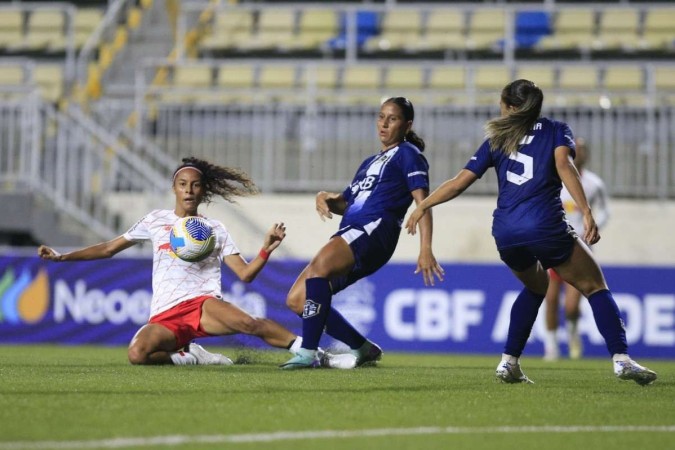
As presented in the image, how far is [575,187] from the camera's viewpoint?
7.42 meters

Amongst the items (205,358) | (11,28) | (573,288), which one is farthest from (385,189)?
(11,28)

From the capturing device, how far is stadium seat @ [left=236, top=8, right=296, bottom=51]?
831 inches

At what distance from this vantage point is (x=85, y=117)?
1741 centimetres

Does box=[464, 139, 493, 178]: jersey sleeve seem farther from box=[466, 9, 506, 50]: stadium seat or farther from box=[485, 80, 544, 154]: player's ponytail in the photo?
box=[466, 9, 506, 50]: stadium seat

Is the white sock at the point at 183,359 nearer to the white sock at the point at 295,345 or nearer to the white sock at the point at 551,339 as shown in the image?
the white sock at the point at 295,345

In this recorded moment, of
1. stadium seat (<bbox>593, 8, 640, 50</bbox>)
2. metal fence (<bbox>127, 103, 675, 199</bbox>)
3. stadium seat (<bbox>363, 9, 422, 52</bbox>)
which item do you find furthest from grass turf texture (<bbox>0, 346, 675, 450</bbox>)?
stadium seat (<bbox>363, 9, 422, 52</bbox>)

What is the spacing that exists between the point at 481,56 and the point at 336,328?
12.3 meters

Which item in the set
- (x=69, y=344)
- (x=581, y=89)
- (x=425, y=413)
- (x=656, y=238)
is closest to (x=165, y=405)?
(x=425, y=413)

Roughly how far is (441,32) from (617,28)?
2923mm

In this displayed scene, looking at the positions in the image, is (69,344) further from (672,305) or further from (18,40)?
(18,40)

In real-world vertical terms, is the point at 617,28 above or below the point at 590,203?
above

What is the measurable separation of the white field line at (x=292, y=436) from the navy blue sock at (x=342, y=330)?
376 centimetres

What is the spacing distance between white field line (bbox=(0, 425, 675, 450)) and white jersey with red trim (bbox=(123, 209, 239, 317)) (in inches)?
162

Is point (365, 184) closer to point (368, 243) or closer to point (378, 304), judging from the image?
point (368, 243)
